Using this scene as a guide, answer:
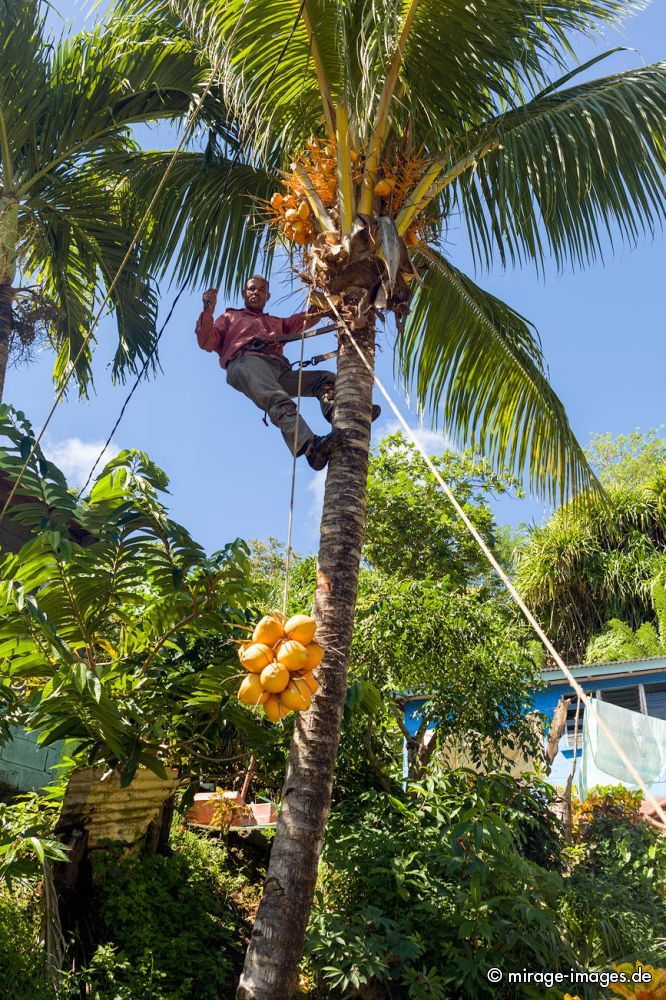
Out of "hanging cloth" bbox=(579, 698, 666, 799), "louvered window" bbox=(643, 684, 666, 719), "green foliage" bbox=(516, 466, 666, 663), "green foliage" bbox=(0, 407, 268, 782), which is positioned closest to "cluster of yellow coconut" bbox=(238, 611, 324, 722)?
"green foliage" bbox=(0, 407, 268, 782)

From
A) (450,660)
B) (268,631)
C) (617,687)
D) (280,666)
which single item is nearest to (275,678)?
(280,666)

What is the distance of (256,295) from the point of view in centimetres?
568

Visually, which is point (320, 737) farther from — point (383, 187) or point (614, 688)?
point (614, 688)

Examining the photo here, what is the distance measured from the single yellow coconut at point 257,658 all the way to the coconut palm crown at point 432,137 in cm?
219

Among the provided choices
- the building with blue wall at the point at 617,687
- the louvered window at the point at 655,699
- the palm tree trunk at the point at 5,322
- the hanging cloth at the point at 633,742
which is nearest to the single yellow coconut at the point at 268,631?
the hanging cloth at the point at 633,742

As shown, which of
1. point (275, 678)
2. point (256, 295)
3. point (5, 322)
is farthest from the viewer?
point (5, 322)

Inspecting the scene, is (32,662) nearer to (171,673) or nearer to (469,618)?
(171,673)

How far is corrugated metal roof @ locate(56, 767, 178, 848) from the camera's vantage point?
516 centimetres

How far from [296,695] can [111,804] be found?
2.50 metres

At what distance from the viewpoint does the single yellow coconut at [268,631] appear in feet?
11.1

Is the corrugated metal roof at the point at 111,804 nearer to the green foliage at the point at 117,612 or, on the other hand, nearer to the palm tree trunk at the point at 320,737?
the green foliage at the point at 117,612

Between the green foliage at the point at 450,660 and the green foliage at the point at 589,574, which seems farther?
the green foliage at the point at 589,574

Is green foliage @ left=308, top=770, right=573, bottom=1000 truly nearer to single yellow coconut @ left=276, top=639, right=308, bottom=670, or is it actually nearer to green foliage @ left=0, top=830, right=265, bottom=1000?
green foliage @ left=0, top=830, right=265, bottom=1000

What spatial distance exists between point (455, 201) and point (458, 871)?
4152mm
